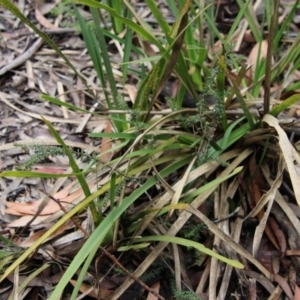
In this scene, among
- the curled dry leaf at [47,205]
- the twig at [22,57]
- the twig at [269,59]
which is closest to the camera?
the twig at [269,59]

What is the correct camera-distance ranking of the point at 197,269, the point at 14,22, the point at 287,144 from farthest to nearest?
1. the point at 14,22
2. the point at 197,269
3. the point at 287,144

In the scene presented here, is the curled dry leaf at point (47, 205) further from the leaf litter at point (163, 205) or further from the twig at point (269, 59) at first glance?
the twig at point (269, 59)

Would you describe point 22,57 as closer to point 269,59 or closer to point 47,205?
point 47,205

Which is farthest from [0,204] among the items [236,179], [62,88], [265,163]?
[265,163]

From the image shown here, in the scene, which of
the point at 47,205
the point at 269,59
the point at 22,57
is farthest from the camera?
the point at 22,57

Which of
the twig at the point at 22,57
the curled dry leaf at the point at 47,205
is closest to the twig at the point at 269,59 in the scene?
the curled dry leaf at the point at 47,205

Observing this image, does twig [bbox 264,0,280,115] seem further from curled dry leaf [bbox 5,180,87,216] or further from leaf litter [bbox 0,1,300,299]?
curled dry leaf [bbox 5,180,87,216]

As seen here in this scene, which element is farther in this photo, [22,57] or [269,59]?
[22,57]

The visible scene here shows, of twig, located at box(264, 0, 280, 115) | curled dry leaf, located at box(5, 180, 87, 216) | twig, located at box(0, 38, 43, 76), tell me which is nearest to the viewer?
twig, located at box(264, 0, 280, 115)

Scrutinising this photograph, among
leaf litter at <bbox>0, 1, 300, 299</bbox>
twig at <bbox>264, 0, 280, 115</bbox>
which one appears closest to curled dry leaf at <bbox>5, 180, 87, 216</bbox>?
leaf litter at <bbox>0, 1, 300, 299</bbox>

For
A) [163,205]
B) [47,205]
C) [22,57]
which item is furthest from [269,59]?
[22,57]

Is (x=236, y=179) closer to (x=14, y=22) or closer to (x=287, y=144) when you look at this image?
(x=287, y=144)
